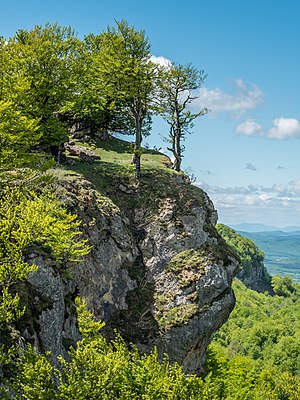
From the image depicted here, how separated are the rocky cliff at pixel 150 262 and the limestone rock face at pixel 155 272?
0.09m

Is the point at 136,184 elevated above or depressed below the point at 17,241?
above

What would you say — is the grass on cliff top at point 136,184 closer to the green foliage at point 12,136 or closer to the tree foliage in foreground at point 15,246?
the green foliage at point 12,136

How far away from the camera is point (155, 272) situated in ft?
130

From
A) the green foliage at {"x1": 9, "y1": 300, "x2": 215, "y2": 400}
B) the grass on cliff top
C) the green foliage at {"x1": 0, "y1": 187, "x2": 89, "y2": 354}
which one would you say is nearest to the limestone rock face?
the grass on cliff top

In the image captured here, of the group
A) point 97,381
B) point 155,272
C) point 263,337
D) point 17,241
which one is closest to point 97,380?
point 97,381

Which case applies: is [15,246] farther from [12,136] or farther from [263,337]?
[263,337]

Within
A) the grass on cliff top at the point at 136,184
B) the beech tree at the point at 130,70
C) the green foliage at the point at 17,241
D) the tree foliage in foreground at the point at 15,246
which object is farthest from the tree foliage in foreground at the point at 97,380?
the beech tree at the point at 130,70

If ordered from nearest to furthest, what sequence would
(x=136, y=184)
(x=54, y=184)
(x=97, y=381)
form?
1. (x=97, y=381)
2. (x=54, y=184)
3. (x=136, y=184)

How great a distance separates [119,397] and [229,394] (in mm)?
34917

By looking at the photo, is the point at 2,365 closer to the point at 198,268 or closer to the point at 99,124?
the point at 198,268

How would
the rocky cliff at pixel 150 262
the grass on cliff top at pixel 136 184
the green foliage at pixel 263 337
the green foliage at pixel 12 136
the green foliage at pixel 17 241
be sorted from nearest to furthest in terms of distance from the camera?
the green foliage at pixel 17 241 → the green foliage at pixel 12 136 → the rocky cliff at pixel 150 262 → the grass on cliff top at pixel 136 184 → the green foliage at pixel 263 337

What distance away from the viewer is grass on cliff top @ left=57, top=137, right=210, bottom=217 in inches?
1644

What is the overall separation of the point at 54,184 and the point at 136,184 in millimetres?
11272

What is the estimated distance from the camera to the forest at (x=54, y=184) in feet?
65.0
